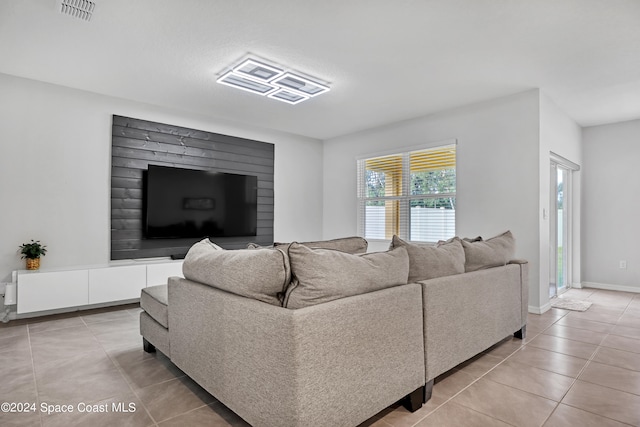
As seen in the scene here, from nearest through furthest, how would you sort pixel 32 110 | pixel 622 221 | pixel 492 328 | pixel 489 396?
1. pixel 489 396
2. pixel 492 328
3. pixel 32 110
4. pixel 622 221

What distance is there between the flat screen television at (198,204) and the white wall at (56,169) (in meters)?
0.52

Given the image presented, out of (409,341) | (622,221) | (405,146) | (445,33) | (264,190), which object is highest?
(445,33)

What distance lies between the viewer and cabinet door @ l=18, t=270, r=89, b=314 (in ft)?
11.3

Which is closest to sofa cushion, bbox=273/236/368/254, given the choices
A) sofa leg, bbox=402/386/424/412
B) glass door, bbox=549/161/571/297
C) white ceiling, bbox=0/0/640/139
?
sofa leg, bbox=402/386/424/412

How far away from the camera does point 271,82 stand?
12.2 ft

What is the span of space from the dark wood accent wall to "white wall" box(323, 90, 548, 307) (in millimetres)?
2507

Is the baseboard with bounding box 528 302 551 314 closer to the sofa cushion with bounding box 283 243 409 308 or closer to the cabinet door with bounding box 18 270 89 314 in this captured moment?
the sofa cushion with bounding box 283 243 409 308

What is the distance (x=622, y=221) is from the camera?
5.14 meters

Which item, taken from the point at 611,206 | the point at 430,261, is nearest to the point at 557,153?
the point at 611,206

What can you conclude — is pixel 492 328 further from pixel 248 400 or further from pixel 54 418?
pixel 54 418

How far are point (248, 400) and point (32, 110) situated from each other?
3994 millimetres

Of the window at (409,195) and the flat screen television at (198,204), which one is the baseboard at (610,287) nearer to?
the window at (409,195)

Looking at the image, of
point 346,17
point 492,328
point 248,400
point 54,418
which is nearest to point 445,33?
point 346,17

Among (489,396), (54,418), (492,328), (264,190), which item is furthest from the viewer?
(264,190)
